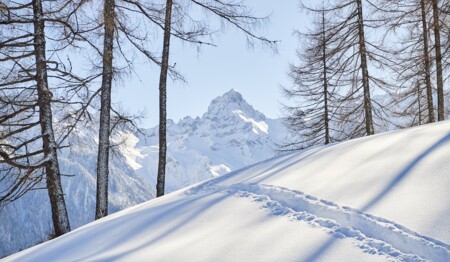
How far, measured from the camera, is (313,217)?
96.5 inches

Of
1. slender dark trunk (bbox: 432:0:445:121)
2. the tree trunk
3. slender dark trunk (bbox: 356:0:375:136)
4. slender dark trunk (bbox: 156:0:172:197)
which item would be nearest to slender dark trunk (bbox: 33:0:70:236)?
slender dark trunk (bbox: 156:0:172:197)

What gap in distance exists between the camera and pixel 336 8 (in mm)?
10773

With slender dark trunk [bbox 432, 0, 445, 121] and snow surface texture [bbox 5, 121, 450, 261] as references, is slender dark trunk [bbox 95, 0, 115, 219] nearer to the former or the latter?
snow surface texture [bbox 5, 121, 450, 261]

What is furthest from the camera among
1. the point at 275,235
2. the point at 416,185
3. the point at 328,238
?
the point at 416,185

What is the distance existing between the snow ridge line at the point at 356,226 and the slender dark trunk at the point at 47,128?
5021 mm

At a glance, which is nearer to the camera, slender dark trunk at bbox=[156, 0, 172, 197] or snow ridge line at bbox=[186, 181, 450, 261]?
snow ridge line at bbox=[186, 181, 450, 261]

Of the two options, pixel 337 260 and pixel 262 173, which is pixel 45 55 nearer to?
pixel 262 173

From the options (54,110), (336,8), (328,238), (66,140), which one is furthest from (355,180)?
(336,8)

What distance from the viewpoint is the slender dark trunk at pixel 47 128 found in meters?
6.62

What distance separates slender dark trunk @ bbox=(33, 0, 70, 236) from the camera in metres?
6.62

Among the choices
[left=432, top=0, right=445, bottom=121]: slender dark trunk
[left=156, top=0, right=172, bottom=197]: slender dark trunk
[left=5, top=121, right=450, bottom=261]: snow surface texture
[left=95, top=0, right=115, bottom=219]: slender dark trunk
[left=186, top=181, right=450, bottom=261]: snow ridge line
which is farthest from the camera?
[left=432, top=0, right=445, bottom=121]: slender dark trunk

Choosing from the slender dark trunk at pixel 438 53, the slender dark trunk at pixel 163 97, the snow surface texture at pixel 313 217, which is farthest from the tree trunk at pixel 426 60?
the snow surface texture at pixel 313 217

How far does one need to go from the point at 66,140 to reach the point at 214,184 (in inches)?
253

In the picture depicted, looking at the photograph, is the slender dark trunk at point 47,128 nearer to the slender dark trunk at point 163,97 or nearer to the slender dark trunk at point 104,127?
the slender dark trunk at point 104,127
